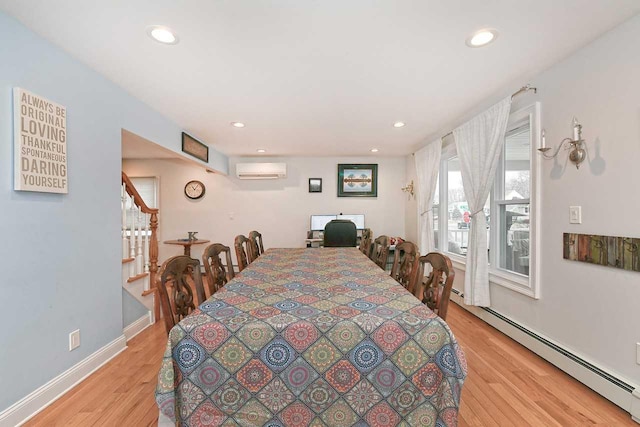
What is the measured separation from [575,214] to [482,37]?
53.2 inches

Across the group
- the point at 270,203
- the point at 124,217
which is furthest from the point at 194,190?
the point at 124,217

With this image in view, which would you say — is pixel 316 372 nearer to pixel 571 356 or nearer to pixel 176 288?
pixel 176 288

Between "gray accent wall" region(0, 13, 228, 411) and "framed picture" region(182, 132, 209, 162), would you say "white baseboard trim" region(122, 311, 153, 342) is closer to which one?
"gray accent wall" region(0, 13, 228, 411)

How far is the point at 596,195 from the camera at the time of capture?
1.83 metres

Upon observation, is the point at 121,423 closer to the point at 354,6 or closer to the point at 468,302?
the point at 354,6

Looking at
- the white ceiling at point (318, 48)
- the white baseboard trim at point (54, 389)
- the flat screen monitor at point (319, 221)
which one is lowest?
the white baseboard trim at point (54, 389)

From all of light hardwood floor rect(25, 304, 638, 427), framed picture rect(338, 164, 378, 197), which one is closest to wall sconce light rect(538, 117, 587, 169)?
light hardwood floor rect(25, 304, 638, 427)

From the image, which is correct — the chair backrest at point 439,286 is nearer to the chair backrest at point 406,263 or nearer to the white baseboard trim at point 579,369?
the chair backrest at point 406,263

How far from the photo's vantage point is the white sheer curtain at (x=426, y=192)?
4.15 metres

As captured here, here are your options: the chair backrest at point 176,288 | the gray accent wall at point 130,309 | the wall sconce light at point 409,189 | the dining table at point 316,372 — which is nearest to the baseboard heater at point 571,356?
Result: the dining table at point 316,372

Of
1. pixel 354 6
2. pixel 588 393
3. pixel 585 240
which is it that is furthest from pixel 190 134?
pixel 588 393

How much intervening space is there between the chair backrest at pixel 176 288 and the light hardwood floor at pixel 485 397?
0.78 metres

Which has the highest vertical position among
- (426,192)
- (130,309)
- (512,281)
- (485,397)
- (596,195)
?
(426,192)

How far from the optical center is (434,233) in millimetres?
4527
